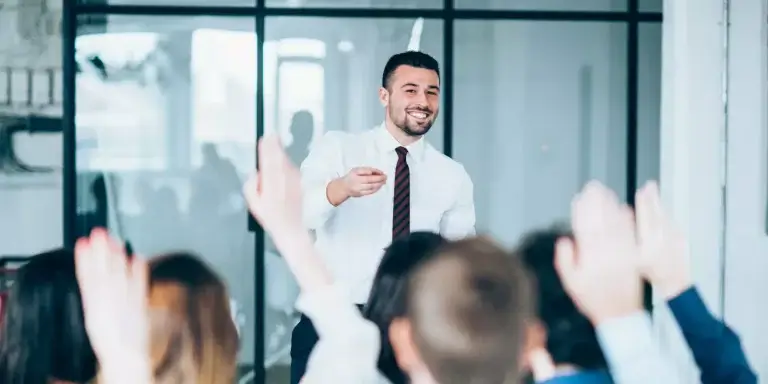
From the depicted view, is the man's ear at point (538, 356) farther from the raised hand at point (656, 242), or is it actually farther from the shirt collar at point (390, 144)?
the shirt collar at point (390, 144)

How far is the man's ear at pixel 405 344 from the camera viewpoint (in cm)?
126

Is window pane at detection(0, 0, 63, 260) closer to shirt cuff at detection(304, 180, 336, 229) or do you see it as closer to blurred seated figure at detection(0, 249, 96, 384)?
shirt cuff at detection(304, 180, 336, 229)

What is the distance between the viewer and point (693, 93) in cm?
390

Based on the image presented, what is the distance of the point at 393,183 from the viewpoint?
3.39 metres

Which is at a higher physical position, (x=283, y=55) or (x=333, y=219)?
(x=283, y=55)

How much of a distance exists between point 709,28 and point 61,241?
3.66 m

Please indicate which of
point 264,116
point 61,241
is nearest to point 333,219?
point 264,116

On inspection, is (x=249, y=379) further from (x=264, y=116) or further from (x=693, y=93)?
(x=693, y=93)

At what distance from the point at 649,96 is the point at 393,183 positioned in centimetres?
206

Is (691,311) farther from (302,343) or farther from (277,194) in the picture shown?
(302,343)

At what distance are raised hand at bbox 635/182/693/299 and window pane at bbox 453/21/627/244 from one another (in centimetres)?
358

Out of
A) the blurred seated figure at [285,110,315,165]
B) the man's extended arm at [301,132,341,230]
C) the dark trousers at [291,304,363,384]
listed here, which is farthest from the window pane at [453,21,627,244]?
the dark trousers at [291,304,363,384]

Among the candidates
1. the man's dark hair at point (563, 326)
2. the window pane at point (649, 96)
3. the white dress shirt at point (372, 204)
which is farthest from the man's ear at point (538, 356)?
the window pane at point (649, 96)

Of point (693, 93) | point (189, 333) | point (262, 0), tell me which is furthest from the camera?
point (262, 0)
